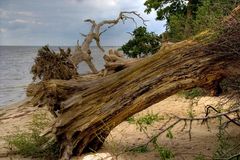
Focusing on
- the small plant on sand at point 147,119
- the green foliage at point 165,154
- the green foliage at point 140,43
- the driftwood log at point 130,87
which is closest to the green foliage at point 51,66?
the driftwood log at point 130,87

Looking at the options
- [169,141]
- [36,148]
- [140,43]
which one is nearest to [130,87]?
[169,141]

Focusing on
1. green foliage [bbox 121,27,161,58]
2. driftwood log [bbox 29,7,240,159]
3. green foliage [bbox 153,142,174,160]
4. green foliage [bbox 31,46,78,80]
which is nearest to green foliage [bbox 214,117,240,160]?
green foliage [bbox 153,142,174,160]

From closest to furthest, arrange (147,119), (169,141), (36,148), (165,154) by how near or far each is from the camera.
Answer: (165,154) → (36,148) → (169,141) → (147,119)

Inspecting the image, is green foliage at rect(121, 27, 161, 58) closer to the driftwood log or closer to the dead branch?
the dead branch

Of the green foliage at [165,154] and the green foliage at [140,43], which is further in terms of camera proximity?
the green foliage at [140,43]

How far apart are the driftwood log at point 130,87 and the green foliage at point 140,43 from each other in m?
16.5

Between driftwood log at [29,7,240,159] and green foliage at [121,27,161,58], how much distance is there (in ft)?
54.0

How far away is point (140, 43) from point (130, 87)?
17603 mm

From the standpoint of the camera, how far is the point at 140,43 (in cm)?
2612

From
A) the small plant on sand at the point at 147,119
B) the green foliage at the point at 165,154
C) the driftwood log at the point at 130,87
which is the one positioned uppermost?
the driftwood log at the point at 130,87

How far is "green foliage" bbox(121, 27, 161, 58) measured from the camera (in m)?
25.8

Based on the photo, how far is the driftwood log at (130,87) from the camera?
27.3ft

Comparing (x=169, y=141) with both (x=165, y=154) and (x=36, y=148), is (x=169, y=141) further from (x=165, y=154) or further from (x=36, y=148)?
(x=36, y=148)

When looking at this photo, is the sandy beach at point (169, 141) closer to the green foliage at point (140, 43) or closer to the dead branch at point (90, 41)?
the dead branch at point (90, 41)
